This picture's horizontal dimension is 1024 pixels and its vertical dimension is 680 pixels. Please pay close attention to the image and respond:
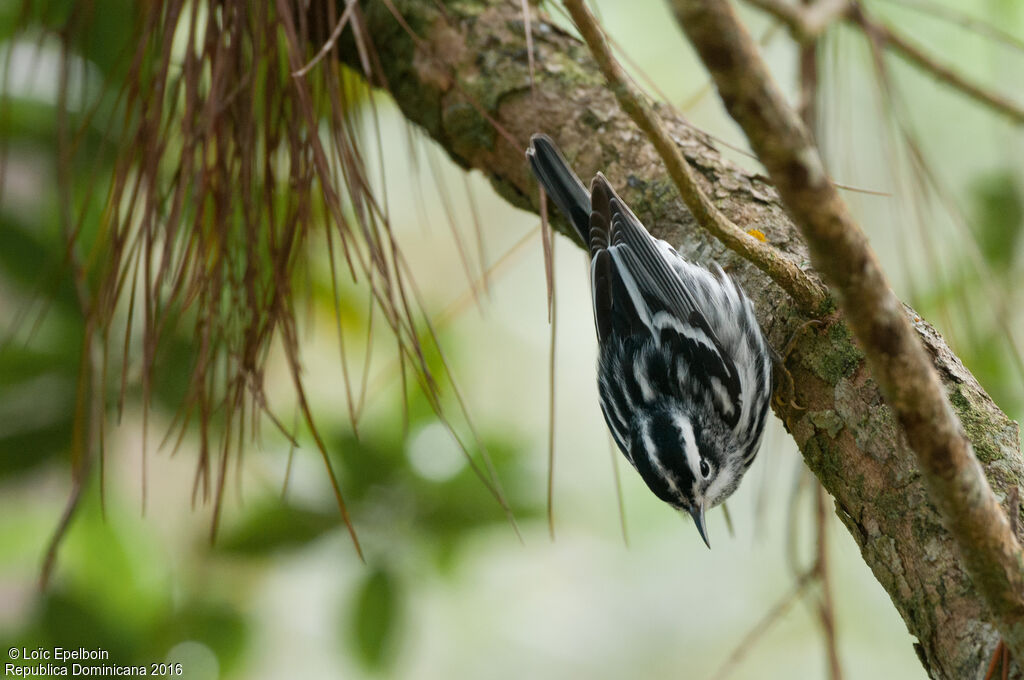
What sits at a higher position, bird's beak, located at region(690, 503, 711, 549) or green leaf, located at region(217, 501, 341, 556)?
bird's beak, located at region(690, 503, 711, 549)

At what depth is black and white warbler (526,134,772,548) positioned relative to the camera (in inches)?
86.0

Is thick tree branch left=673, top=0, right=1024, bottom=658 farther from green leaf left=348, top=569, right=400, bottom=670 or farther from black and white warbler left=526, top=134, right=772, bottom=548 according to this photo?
green leaf left=348, top=569, right=400, bottom=670

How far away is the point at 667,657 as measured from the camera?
5.32m

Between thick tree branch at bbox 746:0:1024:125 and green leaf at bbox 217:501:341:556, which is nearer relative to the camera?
thick tree branch at bbox 746:0:1024:125

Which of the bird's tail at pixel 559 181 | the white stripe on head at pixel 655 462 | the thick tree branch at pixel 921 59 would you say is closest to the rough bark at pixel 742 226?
the bird's tail at pixel 559 181

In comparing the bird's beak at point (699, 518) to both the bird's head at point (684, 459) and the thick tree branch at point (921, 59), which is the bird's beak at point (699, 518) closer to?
the bird's head at point (684, 459)

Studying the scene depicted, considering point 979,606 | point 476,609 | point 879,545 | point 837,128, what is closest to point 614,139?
point 837,128

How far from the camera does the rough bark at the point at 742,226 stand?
4.53 feet

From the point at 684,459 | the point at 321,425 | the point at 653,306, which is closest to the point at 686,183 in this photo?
the point at 684,459

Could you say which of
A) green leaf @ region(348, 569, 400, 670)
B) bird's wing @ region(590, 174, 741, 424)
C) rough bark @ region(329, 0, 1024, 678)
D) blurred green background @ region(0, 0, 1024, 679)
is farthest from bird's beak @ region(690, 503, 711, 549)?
green leaf @ region(348, 569, 400, 670)

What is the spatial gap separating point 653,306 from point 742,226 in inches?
25.3

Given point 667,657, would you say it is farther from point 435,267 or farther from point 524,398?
point 435,267

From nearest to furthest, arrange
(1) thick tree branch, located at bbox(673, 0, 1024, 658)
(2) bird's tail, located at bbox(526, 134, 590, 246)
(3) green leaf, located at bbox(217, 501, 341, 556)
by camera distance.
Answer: (1) thick tree branch, located at bbox(673, 0, 1024, 658), (2) bird's tail, located at bbox(526, 134, 590, 246), (3) green leaf, located at bbox(217, 501, 341, 556)

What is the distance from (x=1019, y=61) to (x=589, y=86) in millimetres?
1255
